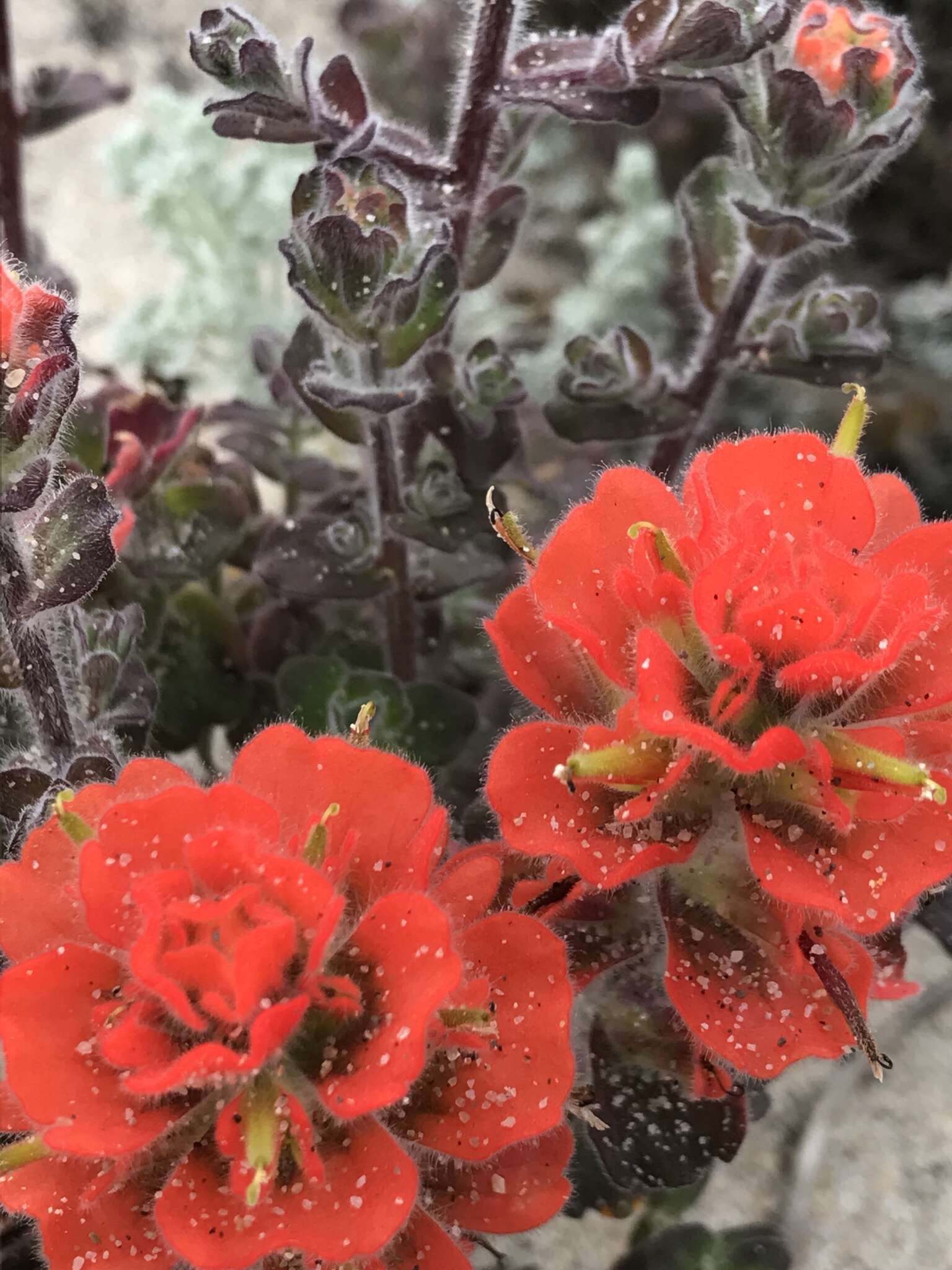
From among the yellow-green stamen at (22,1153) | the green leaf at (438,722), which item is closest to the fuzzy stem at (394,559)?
the green leaf at (438,722)

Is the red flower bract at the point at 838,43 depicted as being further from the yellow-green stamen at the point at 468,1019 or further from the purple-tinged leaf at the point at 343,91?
the yellow-green stamen at the point at 468,1019

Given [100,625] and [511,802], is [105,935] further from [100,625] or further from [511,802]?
[100,625]

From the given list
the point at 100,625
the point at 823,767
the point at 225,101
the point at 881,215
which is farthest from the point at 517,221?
the point at 881,215

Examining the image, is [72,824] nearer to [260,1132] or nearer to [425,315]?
[260,1132]

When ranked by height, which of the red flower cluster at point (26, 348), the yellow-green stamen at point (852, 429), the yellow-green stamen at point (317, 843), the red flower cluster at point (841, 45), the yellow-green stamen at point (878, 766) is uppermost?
the red flower cluster at point (841, 45)

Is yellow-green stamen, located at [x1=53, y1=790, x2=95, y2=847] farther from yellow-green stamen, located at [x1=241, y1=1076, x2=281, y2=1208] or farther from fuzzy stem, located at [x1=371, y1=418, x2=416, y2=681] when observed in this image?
fuzzy stem, located at [x1=371, y1=418, x2=416, y2=681]

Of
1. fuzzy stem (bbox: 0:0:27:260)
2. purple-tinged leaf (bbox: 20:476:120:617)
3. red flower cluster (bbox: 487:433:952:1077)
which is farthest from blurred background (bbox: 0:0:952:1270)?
purple-tinged leaf (bbox: 20:476:120:617)
